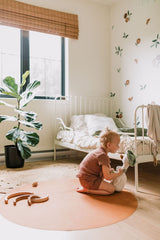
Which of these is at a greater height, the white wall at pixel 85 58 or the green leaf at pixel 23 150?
the white wall at pixel 85 58

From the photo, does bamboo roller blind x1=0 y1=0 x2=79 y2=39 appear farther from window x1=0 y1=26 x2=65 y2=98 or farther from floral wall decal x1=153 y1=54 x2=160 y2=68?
floral wall decal x1=153 y1=54 x2=160 y2=68

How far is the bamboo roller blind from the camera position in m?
3.33

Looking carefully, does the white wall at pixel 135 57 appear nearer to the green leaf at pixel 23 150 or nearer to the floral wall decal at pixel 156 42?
the floral wall decal at pixel 156 42

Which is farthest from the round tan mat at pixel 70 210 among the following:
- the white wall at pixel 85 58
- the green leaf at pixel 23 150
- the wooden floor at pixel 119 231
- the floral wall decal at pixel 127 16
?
the floral wall decal at pixel 127 16

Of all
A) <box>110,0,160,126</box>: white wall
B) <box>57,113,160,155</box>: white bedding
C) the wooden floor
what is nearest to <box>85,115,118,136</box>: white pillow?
<box>57,113,160,155</box>: white bedding

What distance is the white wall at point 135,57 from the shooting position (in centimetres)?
337

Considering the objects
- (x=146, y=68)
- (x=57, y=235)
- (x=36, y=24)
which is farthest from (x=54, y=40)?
(x=57, y=235)

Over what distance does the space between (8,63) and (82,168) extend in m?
2.18

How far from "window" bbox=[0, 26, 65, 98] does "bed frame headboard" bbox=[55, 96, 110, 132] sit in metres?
0.16

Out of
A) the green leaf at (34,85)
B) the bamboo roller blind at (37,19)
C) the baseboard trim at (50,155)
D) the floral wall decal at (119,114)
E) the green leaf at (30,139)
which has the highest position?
the bamboo roller blind at (37,19)

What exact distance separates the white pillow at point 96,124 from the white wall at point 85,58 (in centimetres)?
61

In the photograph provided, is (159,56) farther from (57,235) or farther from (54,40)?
(57,235)

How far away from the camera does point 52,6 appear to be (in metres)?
3.71

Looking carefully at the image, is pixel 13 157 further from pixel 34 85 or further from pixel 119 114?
pixel 119 114
